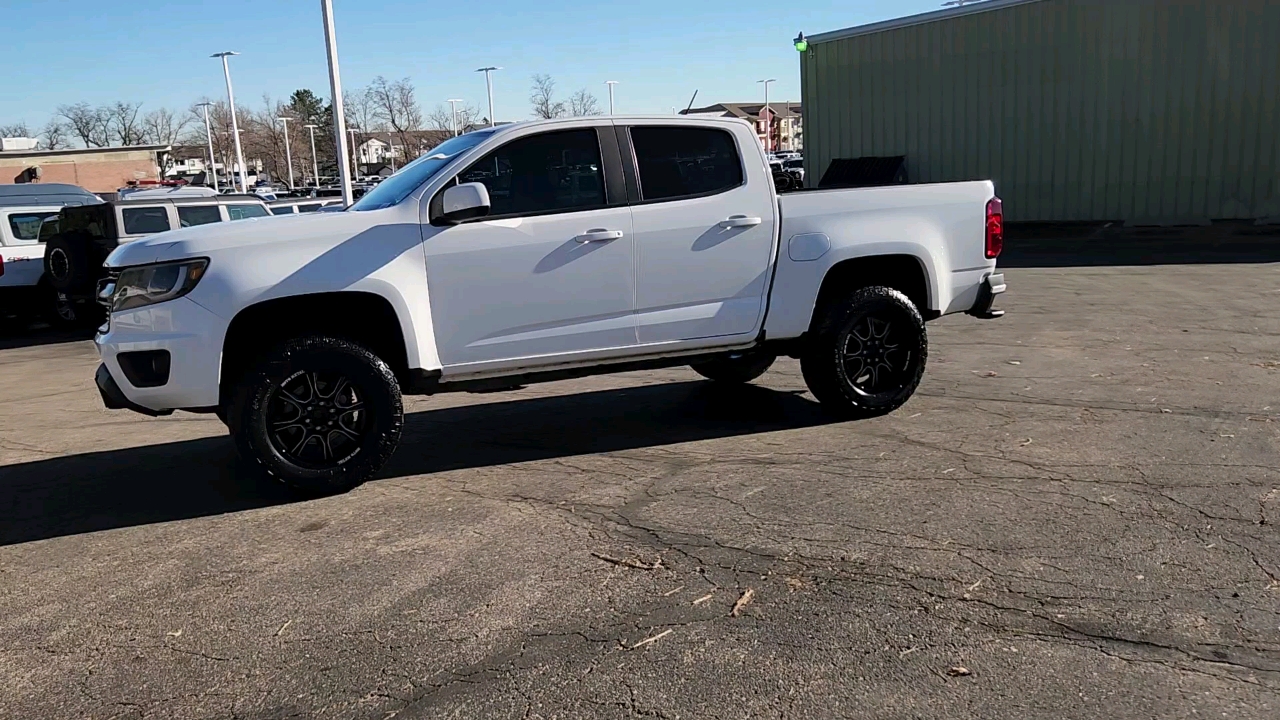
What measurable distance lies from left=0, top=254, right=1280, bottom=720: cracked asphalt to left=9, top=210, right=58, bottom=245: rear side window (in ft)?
24.1

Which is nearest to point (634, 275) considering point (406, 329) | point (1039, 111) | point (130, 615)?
point (406, 329)

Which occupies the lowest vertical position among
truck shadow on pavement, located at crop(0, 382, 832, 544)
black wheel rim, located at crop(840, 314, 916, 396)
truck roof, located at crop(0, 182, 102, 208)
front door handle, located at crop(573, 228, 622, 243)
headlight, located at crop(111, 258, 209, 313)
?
truck shadow on pavement, located at crop(0, 382, 832, 544)

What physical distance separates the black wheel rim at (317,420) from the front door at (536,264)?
0.56 m

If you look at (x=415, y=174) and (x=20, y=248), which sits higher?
(x=415, y=174)

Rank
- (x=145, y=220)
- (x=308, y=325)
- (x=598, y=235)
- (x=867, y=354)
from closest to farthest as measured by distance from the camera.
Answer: (x=308, y=325)
(x=598, y=235)
(x=867, y=354)
(x=145, y=220)

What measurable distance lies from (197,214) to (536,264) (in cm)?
1023

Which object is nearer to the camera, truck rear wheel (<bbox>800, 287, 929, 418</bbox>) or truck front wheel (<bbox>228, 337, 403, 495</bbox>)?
truck front wheel (<bbox>228, 337, 403, 495</bbox>)

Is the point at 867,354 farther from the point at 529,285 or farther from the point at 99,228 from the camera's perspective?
the point at 99,228

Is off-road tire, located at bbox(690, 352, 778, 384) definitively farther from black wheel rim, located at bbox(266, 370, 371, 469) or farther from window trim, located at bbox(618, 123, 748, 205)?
black wheel rim, located at bbox(266, 370, 371, 469)

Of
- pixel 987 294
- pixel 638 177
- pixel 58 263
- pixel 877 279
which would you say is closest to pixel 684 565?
pixel 638 177

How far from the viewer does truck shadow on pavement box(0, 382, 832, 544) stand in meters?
5.40

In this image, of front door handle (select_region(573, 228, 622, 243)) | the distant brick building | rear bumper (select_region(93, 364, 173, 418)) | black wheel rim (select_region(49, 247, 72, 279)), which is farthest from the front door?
the distant brick building

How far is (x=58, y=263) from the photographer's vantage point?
418 inches

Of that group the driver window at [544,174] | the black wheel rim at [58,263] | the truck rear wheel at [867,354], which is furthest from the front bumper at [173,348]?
the black wheel rim at [58,263]
